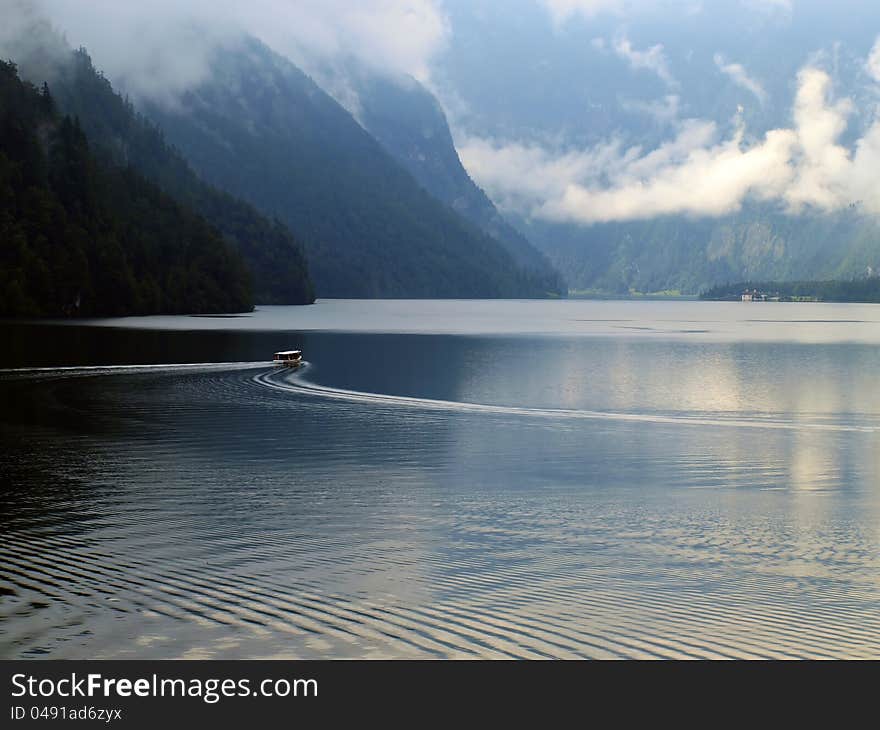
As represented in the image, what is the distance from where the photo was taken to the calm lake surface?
17047 mm

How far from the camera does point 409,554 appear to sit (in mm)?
22266

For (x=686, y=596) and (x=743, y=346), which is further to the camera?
(x=743, y=346)

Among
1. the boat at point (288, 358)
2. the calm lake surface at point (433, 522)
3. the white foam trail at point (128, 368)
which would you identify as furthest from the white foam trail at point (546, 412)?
the boat at point (288, 358)

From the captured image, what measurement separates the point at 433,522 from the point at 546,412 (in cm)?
2646

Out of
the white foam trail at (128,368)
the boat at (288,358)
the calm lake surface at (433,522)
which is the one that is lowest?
the calm lake surface at (433,522)

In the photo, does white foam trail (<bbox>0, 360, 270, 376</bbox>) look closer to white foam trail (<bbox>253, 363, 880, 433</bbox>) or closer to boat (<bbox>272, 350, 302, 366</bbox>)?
boat (<bbox>272, 350, 302, 366</bbox>)

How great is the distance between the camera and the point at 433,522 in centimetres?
2561

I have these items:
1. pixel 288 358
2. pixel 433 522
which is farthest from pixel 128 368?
pixel 433 522

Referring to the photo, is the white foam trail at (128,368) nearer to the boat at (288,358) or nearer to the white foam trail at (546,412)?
the boat at (288,358)

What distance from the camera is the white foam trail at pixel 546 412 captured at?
4659 centimetres

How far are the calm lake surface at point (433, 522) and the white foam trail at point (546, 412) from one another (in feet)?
0.87
